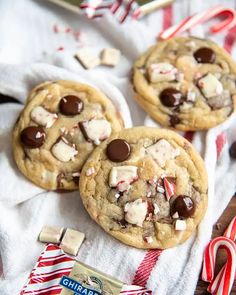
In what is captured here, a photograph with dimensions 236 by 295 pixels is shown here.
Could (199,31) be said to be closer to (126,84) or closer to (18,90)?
(126,84)

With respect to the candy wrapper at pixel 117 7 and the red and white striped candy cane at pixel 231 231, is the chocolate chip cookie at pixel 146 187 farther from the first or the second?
the candy wrapper at pixel 117 7

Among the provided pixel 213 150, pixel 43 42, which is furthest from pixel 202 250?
pixel 43 42

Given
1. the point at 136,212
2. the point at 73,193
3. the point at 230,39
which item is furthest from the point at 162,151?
the point at 230,39

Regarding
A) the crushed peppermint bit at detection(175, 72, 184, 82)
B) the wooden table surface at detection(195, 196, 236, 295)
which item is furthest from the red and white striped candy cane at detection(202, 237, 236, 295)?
the crushed peppermint bit at detection(175, 72, 184, 82)

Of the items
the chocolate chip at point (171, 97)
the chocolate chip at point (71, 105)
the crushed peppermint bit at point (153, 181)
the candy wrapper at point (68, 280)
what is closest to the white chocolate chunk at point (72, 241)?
the candy wrapper at point (68, 280)

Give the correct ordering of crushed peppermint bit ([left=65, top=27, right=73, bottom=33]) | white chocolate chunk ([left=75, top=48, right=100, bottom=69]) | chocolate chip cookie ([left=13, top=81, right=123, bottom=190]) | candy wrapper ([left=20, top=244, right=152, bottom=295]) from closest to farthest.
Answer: candy wrapper ([left=20, top=244, right=152, bottom=295]) → chocolate chip cookie ([left=13, top=81, right=123, bottom=190]) → white chocolate chunk ([left=75, top=48, right=100, bottom=69]) → crushed peppermint bit ([left=65, top=27, right=73, bottom=33])

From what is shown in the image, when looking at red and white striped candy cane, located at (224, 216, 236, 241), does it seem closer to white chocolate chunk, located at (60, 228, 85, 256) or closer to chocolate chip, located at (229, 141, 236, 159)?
chocolate chip, located at (229, 141, 236, 159)
